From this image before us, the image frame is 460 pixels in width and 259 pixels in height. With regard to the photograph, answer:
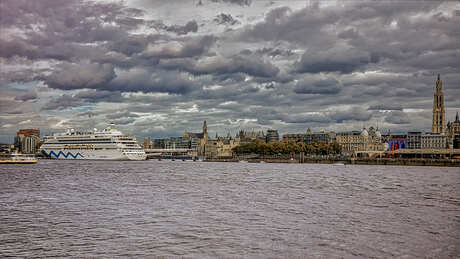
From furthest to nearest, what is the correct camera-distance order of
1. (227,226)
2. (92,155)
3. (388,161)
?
→ (92,155) → (388,161) → (227,226)

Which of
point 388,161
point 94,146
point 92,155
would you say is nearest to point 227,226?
point 388,161

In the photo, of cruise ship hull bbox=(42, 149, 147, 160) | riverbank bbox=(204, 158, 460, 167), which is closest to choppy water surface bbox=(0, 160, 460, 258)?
riverbank bbox=(204, 158, 460, 167)

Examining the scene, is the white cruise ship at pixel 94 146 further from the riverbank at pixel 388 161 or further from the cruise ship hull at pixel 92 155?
the riverbank at pixel 388 161

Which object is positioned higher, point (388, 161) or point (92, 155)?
point (92, 155)

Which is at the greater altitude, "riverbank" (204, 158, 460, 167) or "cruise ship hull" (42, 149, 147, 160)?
"cruise ship hull" (42, 149, 147, 160)

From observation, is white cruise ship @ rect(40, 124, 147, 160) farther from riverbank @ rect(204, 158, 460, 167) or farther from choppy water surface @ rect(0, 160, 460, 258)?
choppy water surface @ rect(0, 160, 460, 258)

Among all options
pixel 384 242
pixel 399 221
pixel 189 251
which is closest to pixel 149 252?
pixel 189 251

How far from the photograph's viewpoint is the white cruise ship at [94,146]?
16862cm

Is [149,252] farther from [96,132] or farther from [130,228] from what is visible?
[96,132]

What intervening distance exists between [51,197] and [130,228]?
60.4ft

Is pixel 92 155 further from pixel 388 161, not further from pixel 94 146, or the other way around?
pixel 388 161

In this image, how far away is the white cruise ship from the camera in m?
169

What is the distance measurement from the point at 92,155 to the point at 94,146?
445 centimetres

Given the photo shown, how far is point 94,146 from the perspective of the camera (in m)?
171
